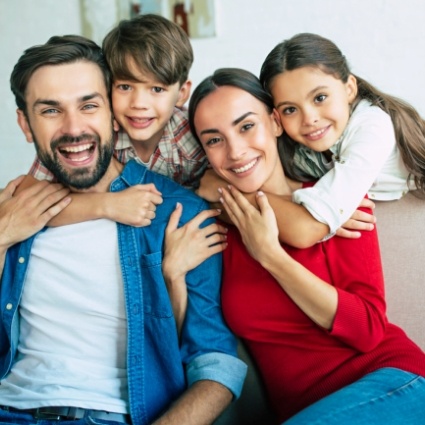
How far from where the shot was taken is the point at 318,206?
4.44ft

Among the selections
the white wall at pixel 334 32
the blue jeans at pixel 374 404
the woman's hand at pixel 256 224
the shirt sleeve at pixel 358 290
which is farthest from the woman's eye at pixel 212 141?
the white wall at pixel 334 32

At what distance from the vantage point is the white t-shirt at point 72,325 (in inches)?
55.6

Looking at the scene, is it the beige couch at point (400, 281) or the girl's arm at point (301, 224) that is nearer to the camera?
the girl's arm at point (301, 224)

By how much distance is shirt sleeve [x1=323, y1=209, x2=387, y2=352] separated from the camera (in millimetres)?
1330

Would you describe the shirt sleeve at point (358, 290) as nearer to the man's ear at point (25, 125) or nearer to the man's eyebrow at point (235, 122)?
the man's eyebrow at point (235, 122)

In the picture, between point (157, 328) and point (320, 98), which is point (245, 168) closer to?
point (320, 98)

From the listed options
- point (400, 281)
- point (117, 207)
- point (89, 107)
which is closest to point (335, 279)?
point (400, 281)

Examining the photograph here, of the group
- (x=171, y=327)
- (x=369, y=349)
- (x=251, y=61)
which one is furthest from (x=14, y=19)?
(x=369, y=349)

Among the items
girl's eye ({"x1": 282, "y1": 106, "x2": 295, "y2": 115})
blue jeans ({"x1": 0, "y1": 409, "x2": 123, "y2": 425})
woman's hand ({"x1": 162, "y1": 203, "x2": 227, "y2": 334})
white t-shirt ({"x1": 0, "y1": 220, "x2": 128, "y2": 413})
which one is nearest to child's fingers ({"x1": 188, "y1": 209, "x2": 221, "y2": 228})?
woman's hand ({"x1": 162, "y1": 203, "x2": 227, "y2": 334})

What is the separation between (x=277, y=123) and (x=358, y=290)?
0.52 metres

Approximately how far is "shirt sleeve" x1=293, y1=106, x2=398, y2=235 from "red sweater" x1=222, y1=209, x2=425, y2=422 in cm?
12

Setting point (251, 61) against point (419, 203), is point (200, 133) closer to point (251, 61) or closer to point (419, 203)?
point (419, 203)

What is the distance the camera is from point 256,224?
140 cm

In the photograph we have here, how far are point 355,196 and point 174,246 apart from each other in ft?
1.60
